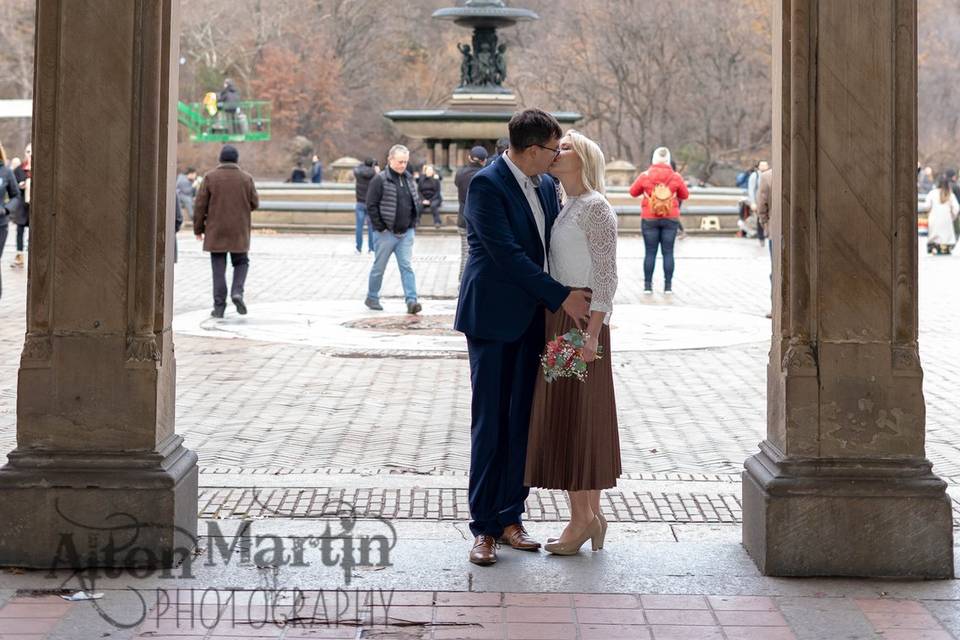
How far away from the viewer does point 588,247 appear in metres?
5.98

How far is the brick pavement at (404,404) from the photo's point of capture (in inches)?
328

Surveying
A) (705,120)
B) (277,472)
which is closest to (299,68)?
(705,120)

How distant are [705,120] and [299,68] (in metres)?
18.1

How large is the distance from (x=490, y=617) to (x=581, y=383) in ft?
3.63

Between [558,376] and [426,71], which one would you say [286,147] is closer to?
[426,71]

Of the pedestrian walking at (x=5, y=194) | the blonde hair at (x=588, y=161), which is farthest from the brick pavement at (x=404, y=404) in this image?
the blonde hair at (x=588, y=161)

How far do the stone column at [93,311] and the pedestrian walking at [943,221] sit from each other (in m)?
23.6

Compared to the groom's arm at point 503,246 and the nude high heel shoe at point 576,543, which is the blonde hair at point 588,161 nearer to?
the groom's arm at point 503,246

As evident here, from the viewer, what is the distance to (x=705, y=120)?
6028 centimetres

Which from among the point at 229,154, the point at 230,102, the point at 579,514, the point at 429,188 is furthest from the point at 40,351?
the point at 230,102

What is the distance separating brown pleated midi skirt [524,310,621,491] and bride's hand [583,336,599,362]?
0.07 m

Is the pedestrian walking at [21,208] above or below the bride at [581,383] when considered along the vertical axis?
above

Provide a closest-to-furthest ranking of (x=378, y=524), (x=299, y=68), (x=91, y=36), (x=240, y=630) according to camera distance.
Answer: (x=240, y=630) < (x=91, y=36) < (x=378, y=524) < (x=299, y=68)

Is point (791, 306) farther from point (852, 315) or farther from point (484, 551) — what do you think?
point (484, 551)
